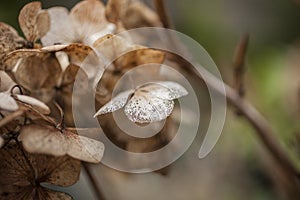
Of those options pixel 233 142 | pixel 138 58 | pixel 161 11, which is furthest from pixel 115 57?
pixel 233 142

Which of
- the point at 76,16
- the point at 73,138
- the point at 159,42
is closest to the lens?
the point at 73,138

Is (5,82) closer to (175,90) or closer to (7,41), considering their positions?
(7,41)

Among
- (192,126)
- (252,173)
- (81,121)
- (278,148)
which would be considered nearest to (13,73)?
(81,121)

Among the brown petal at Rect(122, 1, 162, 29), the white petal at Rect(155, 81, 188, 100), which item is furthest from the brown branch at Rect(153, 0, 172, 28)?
the white petal at Rect(155, 81, 188, 100)

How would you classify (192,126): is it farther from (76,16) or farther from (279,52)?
(279,52)

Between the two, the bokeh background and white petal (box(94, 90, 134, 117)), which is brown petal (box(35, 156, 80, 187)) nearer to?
white petal (box(94, 90, 134, 117))

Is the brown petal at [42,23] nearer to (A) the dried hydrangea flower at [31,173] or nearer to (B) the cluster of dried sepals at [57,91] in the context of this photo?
(B) the cluster of dried sepals at [57,91]
